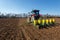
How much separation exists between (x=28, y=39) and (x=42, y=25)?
17.7 ft

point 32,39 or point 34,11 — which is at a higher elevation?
point 34,11

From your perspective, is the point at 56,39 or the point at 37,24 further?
the point at 37,24

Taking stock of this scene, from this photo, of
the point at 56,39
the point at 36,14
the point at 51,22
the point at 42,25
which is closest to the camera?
the point at 56,39

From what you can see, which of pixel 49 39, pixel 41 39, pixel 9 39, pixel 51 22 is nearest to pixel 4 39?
pixel 9 39

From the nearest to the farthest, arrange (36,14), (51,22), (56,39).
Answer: (56,39) → (51,22) → (36,14)

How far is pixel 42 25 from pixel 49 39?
211 inches

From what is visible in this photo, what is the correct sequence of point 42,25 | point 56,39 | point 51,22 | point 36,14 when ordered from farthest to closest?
point 36,14 → point 51,22 → point 42,25 → point 56,39

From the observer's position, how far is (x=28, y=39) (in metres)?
6.64

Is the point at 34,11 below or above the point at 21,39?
above

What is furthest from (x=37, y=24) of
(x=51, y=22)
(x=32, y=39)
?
(x=32, y=39)

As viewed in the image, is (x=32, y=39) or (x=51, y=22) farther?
(x=51, y=22)

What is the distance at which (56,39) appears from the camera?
6445mm

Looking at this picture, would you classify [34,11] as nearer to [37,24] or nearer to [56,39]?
[37,24]

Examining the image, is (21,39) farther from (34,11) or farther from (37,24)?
(34,11)
